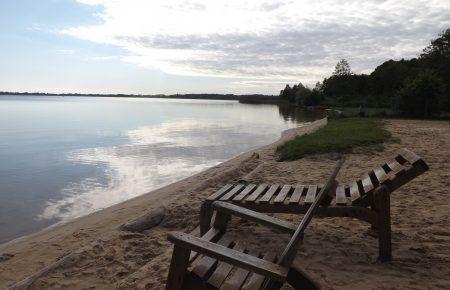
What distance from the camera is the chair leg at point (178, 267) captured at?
284 cm

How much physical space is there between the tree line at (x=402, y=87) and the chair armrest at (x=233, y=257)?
36.9 meters

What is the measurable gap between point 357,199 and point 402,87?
141 feet

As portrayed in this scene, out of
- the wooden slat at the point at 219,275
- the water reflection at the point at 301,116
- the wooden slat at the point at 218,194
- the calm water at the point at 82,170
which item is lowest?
the calm water at the point at 82,170

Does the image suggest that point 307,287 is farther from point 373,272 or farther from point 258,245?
point 258,245

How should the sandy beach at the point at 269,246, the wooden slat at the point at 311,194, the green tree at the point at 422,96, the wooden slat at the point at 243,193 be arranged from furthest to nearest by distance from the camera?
the green tree at the point at 422,96, the wooden slat at the point at 243,193, the wooden slat at the point at 311,194, the sandy beach at the point at 269,246

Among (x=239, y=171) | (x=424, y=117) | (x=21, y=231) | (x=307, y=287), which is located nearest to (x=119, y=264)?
(x=307, y=287)

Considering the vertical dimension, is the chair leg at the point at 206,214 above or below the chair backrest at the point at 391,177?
below

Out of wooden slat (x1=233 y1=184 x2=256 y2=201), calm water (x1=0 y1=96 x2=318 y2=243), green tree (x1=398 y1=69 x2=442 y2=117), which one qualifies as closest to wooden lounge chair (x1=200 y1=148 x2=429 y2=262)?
wooden slat (x1=233 y1=184 x2=256 y2=201)

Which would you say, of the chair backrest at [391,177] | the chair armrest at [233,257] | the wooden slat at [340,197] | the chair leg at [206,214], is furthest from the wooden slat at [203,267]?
the chair backrest at [391,177]

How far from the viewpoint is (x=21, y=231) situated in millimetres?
8492

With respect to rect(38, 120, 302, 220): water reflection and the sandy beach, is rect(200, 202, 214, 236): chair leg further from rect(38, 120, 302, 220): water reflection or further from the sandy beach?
rect(38, 120, 302, 220): water reflection

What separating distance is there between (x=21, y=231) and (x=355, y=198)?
7.11 m

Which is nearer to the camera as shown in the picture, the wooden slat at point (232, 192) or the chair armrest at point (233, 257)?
the chair armrest at point (233, 257)

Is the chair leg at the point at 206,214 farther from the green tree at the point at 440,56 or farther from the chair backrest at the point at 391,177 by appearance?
the green tree at the point at 440,56
